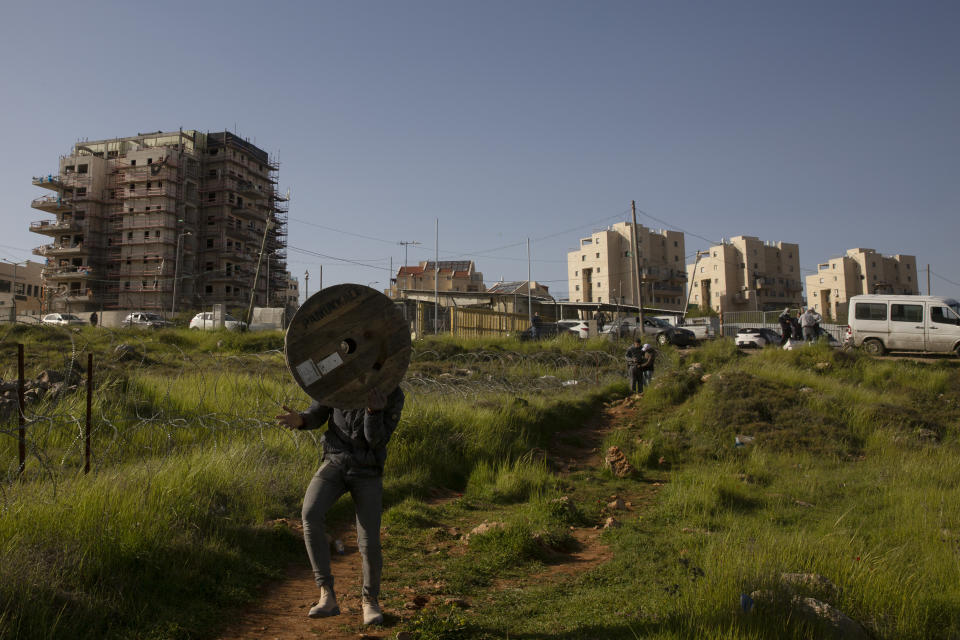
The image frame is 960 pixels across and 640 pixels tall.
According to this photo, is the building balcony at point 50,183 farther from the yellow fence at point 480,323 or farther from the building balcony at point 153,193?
the yellow fence at point 480,323

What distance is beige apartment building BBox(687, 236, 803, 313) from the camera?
102750 millimetres

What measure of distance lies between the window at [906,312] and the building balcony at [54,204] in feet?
285

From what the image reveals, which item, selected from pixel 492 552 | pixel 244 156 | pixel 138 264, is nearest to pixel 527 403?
pixel 492 552

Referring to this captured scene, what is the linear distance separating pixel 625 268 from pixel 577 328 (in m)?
63.9

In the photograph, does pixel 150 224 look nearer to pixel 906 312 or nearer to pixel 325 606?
pixel 906 312

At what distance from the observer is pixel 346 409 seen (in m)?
3.77

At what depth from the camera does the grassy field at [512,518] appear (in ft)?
12.2

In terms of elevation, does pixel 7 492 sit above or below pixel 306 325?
below

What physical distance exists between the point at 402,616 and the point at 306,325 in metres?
2.05

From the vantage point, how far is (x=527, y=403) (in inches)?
523

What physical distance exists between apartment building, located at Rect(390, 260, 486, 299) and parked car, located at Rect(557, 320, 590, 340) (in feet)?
145

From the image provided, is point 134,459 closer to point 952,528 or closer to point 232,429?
point 232,429

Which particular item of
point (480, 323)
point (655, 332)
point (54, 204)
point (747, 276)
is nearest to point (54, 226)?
point (54, 204)

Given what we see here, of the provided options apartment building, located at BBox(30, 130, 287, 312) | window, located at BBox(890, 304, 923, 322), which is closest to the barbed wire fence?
window, located at BBox(890, 304, 923, 322)
